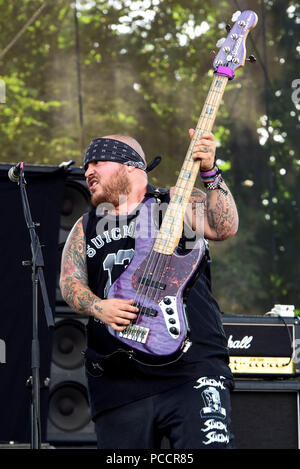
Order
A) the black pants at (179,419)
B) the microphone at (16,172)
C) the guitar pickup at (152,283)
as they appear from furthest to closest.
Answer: the microphone at (16,172), the guitar pickup at (152,283), the black pants at (179,419)

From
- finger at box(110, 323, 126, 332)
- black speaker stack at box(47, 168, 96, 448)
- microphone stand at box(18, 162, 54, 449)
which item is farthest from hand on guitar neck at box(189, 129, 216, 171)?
black speaker stack at box(47, 168, 96, 448)

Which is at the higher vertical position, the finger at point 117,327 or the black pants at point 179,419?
the finger at point 117,327

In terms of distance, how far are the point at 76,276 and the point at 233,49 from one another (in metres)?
1.13

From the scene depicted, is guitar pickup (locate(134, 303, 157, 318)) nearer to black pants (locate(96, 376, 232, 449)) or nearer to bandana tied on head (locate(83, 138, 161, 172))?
Answer: black pants (locate(96, 376, 232, 449))

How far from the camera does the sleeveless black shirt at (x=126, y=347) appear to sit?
2.96m

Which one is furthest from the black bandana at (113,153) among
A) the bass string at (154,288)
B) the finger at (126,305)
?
the finger at (126,305)

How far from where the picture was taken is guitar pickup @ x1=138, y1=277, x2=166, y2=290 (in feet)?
9.83

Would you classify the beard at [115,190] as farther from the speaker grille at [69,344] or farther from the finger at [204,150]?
the speaker grille at [69,344]

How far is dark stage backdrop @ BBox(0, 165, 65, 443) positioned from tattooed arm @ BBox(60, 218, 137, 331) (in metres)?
1.44

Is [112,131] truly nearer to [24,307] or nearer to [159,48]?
[159,48]

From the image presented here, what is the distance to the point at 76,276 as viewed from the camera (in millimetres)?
3234

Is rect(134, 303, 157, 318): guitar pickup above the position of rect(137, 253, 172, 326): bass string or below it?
below

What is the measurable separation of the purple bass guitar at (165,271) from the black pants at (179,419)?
192 mm

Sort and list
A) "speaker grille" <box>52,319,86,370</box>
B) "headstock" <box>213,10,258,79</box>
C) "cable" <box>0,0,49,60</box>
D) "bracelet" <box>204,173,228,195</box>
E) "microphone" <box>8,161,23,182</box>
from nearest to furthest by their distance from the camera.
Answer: "bracelet" <box>204,173,228,195</box> < "headstock" <box>213,10,258,79</box> < "microphone" <box>8,161,23,182</box> < "speaker grille" <box>52,319,86,370</box> < "cable" <box>0,0,49,60</box>
